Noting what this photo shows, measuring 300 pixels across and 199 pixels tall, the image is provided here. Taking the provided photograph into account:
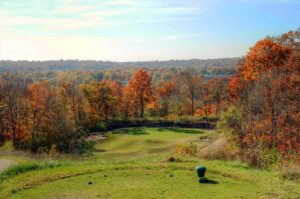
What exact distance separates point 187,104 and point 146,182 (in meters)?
59.5

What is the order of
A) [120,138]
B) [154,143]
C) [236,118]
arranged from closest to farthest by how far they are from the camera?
[236,118], [154,143], [120,138]

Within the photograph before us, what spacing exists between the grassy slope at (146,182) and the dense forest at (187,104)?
3014 millimetres

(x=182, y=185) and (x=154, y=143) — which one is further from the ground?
(x=182, y=185)

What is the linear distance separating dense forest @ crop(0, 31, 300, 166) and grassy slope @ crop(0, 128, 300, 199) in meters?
3.01

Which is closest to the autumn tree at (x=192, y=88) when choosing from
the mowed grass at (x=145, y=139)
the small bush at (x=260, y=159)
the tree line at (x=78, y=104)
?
the tree line at (x=78, y=104)

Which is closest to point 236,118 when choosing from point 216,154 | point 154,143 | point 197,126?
point 216,154

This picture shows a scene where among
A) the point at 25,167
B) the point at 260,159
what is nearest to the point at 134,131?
the point at 25,167

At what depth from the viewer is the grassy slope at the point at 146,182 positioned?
11.5 meters

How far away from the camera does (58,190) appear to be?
40.8ft

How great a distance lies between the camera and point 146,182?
1306 centimetres

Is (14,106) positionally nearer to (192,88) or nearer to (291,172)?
(192,88)

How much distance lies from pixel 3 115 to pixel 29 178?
3661 cm

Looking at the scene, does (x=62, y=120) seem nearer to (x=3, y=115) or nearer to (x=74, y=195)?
(x=3, y=115)

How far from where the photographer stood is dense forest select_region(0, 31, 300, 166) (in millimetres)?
28484
